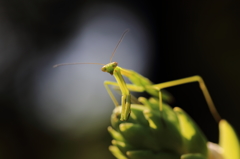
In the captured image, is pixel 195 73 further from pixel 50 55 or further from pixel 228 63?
pixel 50 55

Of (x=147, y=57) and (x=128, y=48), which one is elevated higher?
(x=128, y=48)

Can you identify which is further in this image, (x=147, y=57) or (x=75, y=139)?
(x=147, y=57)

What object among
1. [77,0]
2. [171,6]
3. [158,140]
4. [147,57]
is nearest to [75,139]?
[147,57]

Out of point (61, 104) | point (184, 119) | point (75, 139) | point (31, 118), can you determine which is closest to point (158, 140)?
point (184, 119)

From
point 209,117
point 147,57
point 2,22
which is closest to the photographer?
point 209,117

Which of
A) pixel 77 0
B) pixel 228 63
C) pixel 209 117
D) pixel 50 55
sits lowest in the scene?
pixel 209 117

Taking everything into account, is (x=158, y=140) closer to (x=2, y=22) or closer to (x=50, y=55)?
(x=50, y=55)

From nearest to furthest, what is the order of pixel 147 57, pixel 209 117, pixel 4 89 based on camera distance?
pixel 209 117 → pixel 147 57 → pixel 4 89
